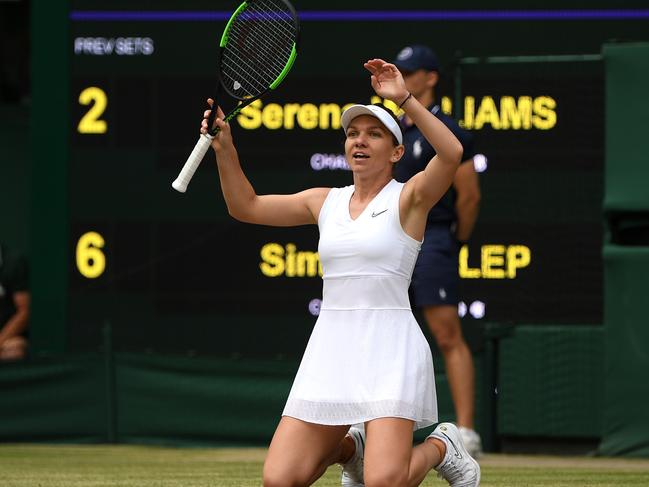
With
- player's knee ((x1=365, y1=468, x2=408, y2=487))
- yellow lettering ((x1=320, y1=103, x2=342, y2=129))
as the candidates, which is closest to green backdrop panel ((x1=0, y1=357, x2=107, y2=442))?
yellow lettering ((x1=320, y1=103, x2=342, y2=129))

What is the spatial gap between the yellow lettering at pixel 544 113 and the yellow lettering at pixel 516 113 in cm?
4

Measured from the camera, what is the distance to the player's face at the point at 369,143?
5.17 metres

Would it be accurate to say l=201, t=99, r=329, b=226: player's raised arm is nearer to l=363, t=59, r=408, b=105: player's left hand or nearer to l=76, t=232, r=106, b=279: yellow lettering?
l=363, t=59, r=408, b=105: player's left hand

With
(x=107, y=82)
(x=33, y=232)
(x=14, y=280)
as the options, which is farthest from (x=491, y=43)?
(x=14, y=280)

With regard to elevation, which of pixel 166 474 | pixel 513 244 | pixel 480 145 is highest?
pixel 480 145

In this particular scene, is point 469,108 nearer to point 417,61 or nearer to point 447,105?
point 447,105

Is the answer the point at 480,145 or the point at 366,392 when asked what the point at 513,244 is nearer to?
the point at 480,145

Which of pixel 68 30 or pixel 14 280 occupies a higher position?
pixel 68 30

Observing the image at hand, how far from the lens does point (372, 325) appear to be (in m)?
4.99

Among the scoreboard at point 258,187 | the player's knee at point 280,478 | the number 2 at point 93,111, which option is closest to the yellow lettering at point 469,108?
the scoreboard at point 258,187

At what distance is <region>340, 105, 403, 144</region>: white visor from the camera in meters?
5.13

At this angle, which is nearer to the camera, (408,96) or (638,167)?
(408,96)

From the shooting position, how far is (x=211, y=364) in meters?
9.02

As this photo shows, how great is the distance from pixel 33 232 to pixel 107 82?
41.4 inches
